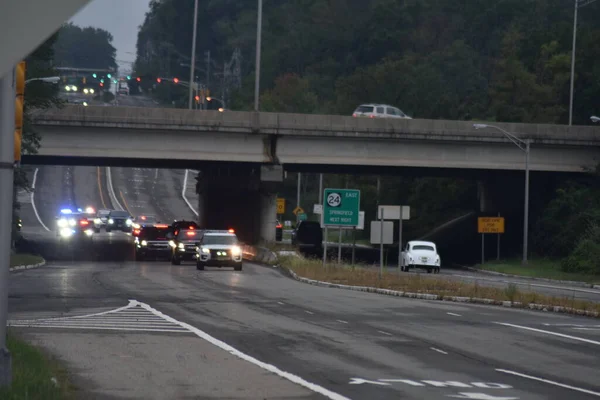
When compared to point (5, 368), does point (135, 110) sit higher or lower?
higher

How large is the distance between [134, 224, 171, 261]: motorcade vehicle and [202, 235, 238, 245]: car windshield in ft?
38.2

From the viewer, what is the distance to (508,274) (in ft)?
Result: 183

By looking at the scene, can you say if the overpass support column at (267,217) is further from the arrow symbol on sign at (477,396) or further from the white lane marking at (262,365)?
the arrow symbol on sign at (477,396)

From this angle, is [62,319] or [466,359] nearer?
[466,359]

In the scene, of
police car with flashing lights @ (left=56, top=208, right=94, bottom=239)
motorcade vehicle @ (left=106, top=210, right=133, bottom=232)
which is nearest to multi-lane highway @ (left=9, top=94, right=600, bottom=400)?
police car with flashing lights @ (left=56, top=208, right=94, bottom=239)

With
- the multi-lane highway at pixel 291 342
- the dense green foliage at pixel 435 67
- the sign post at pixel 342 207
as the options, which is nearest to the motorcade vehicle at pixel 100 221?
the dense green foliage at pixel 435 67

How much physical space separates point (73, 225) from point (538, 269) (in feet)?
139

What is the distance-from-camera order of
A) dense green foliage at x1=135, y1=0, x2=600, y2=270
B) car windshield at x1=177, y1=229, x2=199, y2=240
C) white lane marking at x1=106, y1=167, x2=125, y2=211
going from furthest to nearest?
white lane marking at x1=106, y1=167, x2=125, y2=211, dense green foliage at x1=135, y1=0, x2=600, y2=270, car windshield at x1=177, y1=229, x2=199, y2=240

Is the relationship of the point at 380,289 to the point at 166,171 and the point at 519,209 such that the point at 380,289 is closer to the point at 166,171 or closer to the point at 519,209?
the point at 519,209

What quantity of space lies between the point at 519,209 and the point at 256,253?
1939 centimetres

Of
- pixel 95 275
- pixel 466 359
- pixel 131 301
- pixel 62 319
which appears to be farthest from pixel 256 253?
pixel 466 359

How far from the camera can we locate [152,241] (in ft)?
199

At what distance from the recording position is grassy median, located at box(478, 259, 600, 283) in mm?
52875

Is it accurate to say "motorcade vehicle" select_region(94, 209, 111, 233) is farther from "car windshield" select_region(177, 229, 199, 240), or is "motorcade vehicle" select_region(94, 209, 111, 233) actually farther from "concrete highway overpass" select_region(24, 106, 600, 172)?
"car windshield" select_region(177, 229, 199, 240)
